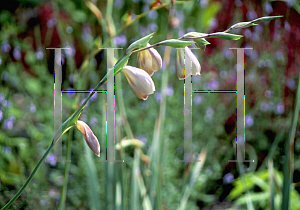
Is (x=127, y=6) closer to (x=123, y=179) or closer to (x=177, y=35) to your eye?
(x=177, y=35)

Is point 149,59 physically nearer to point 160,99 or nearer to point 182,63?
point 182,63

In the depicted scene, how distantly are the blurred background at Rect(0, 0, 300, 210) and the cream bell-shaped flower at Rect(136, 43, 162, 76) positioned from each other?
73cm

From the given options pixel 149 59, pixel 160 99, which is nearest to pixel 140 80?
pixel 149 59

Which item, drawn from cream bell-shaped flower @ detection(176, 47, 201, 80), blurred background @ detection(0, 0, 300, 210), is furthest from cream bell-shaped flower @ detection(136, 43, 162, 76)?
blurred background @ detection(0, 0, 300, 210)

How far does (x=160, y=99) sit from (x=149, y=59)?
84cm

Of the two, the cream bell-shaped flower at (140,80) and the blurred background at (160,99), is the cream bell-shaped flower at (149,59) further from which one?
the blurred background at (160,99)

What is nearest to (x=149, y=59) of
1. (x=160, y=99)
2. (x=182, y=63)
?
(x=182, y=63)

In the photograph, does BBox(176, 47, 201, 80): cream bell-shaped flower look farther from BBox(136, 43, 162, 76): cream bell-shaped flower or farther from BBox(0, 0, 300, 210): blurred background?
BBox(0, 0, 300, 210): blurred background

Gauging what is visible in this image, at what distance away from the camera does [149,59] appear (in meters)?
0.40

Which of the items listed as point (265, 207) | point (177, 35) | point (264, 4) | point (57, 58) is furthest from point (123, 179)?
point (264, 4)

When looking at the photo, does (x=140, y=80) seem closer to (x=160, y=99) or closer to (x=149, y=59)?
(x=149, y=59)

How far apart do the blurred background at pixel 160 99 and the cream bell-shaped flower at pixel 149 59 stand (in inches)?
28.8

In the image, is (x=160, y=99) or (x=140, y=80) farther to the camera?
(x=160, y=99)

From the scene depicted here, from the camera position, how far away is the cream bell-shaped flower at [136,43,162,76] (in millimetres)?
393
